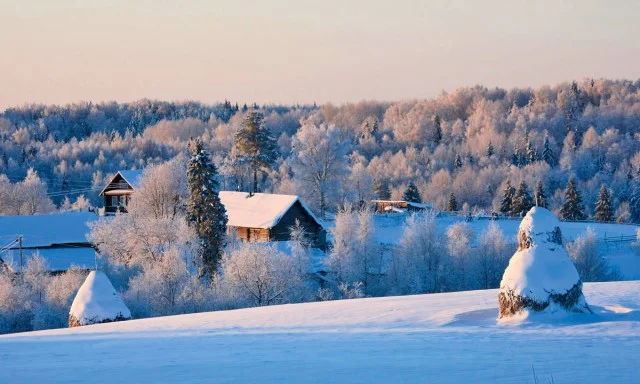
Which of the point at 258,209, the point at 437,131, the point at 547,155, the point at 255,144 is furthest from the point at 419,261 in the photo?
the point at 437,131

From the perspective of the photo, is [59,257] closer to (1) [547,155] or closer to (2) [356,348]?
(2) [356,348]

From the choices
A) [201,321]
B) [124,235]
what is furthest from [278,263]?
[201,321]

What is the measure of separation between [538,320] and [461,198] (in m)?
82.7

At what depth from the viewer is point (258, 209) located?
52.5 meters

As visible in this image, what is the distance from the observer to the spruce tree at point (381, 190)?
91.6m

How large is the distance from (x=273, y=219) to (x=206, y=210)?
31.3 feet

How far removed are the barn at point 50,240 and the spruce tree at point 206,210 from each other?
7.40 meters

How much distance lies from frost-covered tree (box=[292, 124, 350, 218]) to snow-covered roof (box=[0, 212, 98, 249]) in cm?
Answer: 1947

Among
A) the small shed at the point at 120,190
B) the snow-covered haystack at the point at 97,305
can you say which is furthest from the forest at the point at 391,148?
the snow-covered haystack at the point at 97,305

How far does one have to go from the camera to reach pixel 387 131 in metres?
153

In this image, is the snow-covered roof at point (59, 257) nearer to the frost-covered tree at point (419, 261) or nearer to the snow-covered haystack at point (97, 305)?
the frost-covered tree at point (419, 261)

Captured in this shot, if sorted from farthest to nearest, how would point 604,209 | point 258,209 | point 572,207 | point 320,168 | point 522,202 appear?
point 604,209 < point 572,207 < point 522,202 < point 320,168 < point 258,209

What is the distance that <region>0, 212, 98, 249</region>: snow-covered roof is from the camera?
47.8m

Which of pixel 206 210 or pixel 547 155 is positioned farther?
pixel 547 155
